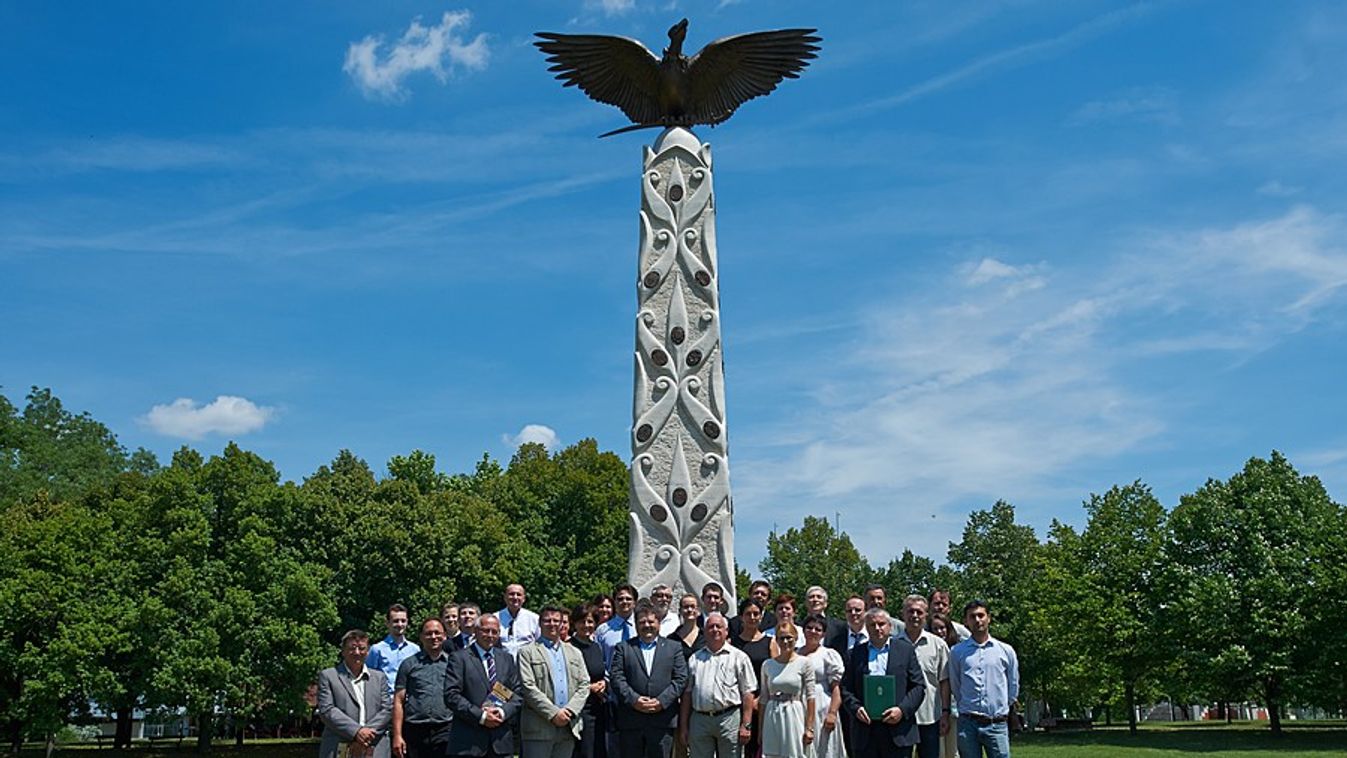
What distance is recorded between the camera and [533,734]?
7426mm

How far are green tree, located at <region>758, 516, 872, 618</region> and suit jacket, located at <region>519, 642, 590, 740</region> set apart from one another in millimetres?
29887

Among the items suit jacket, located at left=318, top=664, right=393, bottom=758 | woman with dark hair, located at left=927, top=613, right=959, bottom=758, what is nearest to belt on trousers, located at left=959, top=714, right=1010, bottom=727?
woman with dark hair, located at left=927, top=613, right=959, bottom=758

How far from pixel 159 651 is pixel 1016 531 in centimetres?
2659

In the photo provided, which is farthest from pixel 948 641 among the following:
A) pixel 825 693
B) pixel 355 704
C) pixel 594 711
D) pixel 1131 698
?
A: pixel 1131 698

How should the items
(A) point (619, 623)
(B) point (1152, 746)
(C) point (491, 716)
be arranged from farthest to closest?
(B) point (1152, 746) < (A) point (619, 623) < (C) point (491, 716)

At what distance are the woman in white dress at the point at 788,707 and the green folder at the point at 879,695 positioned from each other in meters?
0.40

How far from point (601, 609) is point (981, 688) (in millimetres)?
2850

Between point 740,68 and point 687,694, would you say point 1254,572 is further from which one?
point 687,694

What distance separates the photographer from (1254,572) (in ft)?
79.7

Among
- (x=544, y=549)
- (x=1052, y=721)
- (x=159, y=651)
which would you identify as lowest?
(x=1052, y=721)

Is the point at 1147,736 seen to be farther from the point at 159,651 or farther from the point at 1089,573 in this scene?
the point at 159,651

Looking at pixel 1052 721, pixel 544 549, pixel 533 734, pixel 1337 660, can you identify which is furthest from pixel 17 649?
pixel 1052 721

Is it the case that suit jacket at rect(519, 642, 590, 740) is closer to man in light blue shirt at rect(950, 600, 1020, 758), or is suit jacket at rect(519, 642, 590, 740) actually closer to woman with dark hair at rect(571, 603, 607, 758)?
woman with dark hair at rect(571, 603, 607, 758)

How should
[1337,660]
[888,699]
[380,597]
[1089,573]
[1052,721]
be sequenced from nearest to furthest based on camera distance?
[888,699] → [1337,660] → [380,597] → [1089,573] → [1052,721]
